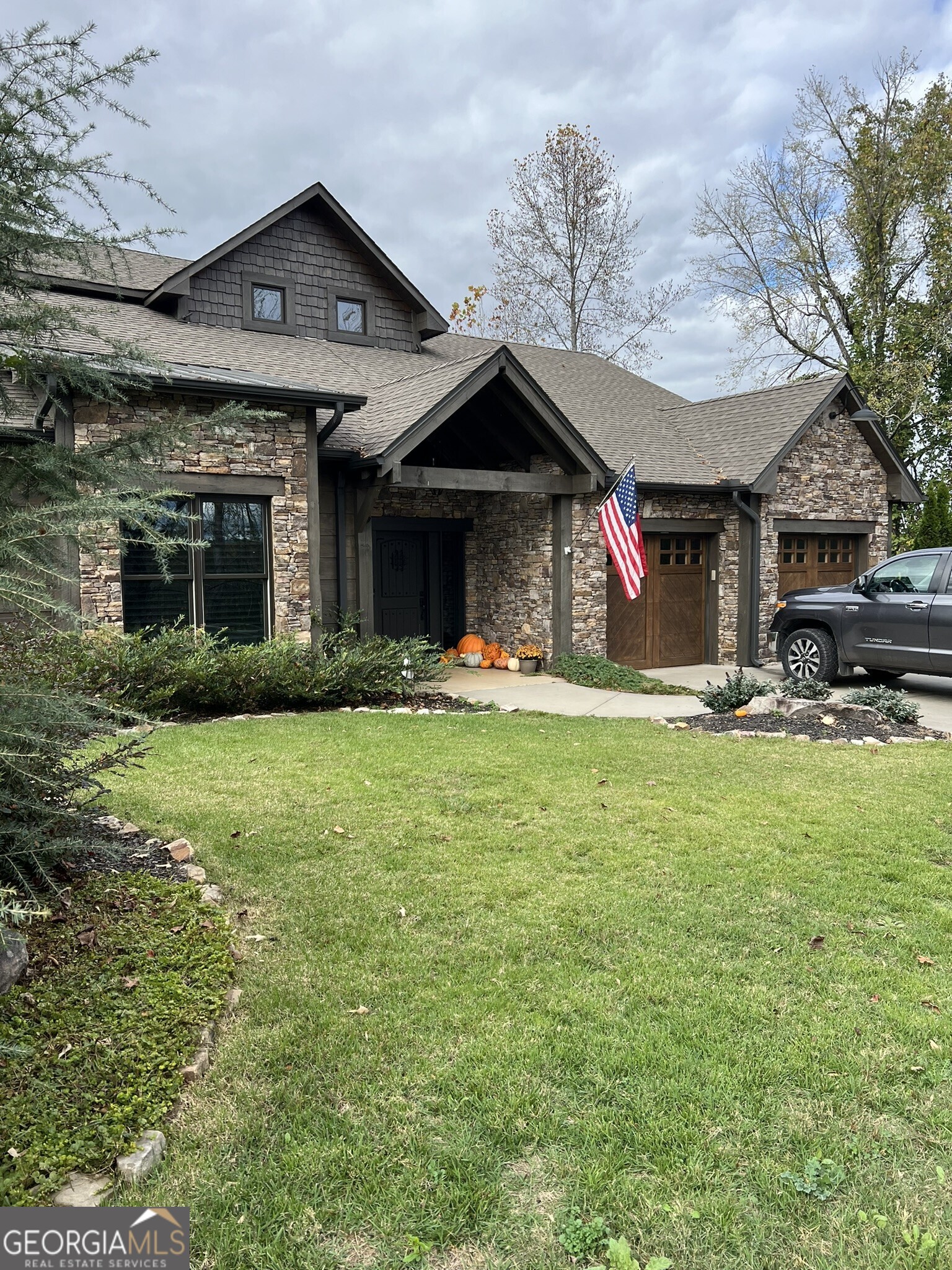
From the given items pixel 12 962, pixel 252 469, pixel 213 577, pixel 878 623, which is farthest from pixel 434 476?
pixel 12 962

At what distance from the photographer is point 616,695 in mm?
11070

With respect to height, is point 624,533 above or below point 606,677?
above

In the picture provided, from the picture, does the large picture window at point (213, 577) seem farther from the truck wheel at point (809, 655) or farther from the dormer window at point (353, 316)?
the truck wheel at point (809, 655)

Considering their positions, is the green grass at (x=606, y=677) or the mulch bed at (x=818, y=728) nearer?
the mulch bed at (x=818, y=728)

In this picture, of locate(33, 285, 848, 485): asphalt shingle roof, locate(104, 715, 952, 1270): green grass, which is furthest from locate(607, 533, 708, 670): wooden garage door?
locate(104, 715, 952, 1270): green grass

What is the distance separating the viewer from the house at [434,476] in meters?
10.1

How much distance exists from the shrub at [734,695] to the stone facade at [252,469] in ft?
16.4

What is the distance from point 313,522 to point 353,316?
21.2 ft

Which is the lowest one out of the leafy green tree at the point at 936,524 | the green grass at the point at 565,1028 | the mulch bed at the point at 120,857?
the green grass at the point at 565,1028

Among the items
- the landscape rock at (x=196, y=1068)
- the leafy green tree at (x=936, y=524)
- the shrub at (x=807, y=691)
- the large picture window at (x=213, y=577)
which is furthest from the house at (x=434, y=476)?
the landscape rock at (x=196, y=1068)

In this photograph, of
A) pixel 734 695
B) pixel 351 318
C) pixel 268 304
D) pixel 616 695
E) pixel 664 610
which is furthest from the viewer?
pixel 351 318

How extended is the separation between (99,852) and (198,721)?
4.14 metres

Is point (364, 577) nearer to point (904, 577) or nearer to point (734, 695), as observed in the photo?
point (734, 695)

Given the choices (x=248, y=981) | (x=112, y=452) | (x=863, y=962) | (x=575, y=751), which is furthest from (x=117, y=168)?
(x=575, y=751)
